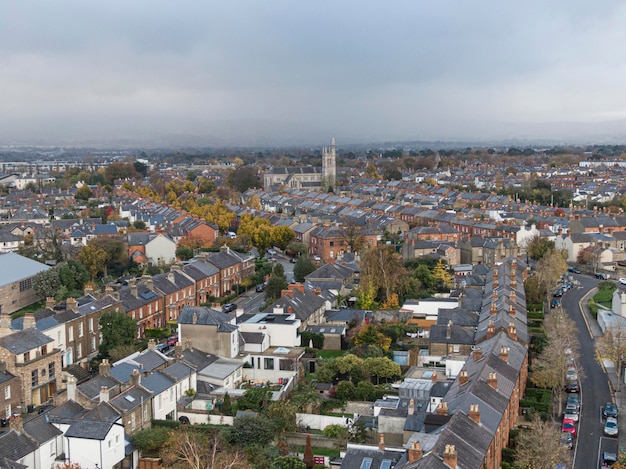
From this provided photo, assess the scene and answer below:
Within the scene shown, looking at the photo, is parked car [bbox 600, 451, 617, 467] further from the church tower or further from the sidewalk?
the church tower

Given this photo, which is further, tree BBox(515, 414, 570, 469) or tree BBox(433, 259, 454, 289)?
tree BBox(433, 259, 454, 289)

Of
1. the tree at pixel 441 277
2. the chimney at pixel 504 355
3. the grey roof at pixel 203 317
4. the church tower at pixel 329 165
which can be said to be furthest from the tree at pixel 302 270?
the church tower at pixel 329 165

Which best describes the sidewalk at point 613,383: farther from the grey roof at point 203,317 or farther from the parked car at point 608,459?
the grey roof at point 203,317

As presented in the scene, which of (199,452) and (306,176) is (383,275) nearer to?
(199,452)

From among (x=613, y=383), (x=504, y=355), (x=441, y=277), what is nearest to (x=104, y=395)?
(x=504, y=355)

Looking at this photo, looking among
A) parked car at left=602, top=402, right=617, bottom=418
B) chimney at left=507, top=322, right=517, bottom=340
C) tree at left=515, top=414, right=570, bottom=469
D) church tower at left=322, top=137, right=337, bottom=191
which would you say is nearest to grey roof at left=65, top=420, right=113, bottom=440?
tree at left=515, top=414, right=570, bottom=469

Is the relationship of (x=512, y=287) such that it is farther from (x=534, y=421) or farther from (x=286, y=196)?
(x=286, y=196)
